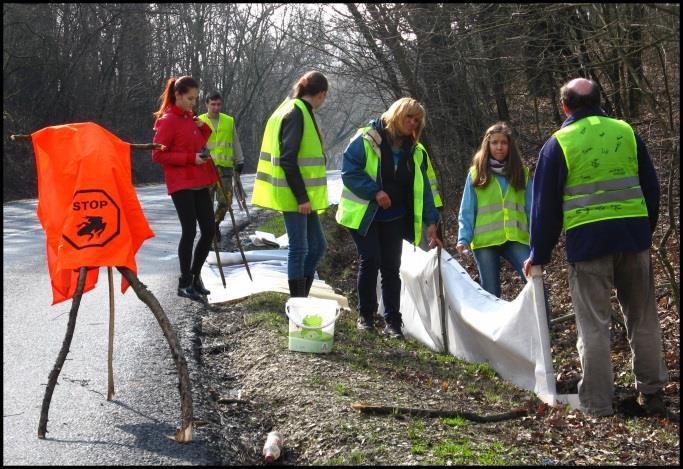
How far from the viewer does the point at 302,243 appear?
7.92m

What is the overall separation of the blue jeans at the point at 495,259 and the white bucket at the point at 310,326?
64.0 inches

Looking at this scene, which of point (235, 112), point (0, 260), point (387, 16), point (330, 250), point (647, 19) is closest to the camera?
point (647, 19)

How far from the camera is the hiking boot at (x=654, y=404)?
19.8ft

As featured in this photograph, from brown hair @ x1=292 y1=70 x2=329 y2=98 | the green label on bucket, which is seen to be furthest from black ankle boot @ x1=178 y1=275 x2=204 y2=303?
the green label on bucket

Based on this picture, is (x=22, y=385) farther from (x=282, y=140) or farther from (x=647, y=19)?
(x=647, y=19)

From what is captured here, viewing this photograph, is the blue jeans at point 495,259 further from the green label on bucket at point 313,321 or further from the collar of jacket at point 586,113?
the collar of jacket at point 586,113

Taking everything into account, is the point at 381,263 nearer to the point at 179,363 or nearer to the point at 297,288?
the point at 297,288

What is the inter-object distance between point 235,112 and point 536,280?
46457mm

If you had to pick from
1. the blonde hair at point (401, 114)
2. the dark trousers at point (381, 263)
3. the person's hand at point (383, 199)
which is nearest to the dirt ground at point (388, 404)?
the dark trousers at point (381, 263)

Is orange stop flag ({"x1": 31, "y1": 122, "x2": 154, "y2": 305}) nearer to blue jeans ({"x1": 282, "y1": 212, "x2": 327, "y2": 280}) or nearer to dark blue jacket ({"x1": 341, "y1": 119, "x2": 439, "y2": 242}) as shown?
blue jeans ({"x1": 282, "y1": 212, "x2": 327, "y2": 280})

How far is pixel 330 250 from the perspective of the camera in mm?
14734

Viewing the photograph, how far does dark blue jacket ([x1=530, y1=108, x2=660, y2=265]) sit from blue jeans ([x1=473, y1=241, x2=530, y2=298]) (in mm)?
1740

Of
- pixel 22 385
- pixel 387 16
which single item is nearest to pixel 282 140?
pixel 22 385

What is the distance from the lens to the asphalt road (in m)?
4.99
